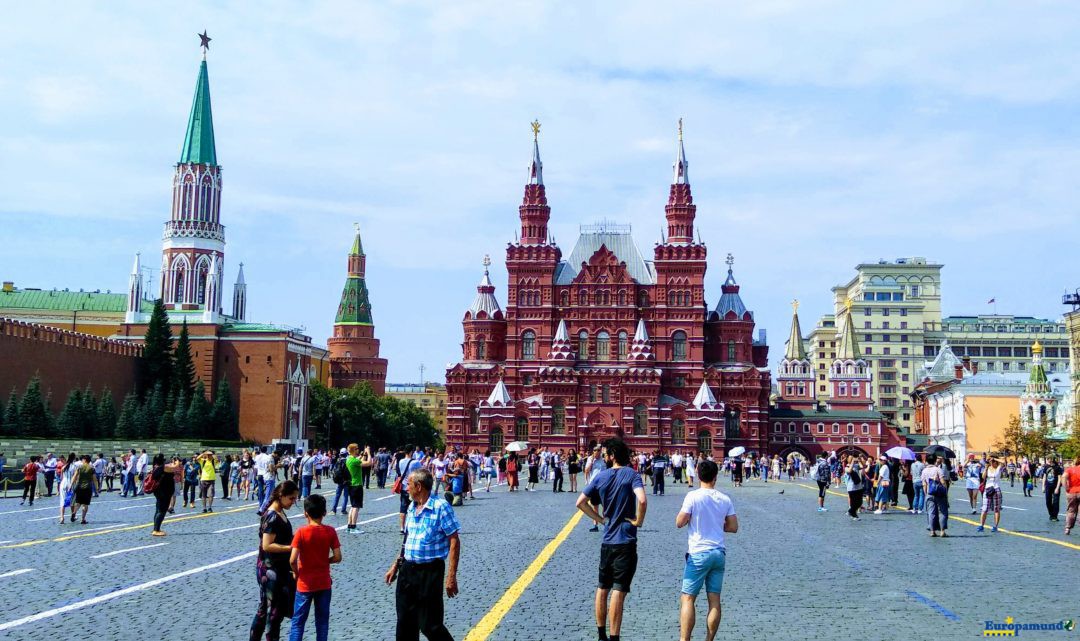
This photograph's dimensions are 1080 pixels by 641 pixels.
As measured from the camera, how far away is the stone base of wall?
171 ft

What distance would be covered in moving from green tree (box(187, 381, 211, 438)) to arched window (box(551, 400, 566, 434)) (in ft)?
88.0

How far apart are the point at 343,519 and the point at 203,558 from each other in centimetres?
778

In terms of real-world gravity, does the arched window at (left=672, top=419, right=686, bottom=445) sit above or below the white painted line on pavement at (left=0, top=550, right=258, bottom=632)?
above

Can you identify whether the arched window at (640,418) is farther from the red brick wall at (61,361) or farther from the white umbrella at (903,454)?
the white umbrella at (903,454)

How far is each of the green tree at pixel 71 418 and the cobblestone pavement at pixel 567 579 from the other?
151ft

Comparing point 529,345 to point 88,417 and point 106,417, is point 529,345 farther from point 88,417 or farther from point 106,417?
point 88,417

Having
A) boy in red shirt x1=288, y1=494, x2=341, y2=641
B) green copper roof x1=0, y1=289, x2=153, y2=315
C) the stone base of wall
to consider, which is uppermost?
green copper roof x1=0, y1=289, x2=153, y2=315

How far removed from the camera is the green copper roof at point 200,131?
10647 centimetres

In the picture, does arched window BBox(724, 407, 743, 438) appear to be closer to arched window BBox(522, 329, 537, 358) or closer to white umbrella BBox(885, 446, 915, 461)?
arched window BBox(522, 329, 537, 358)

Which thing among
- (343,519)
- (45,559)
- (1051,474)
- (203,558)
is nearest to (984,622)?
(203,558)

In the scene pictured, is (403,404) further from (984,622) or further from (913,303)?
(984,622)

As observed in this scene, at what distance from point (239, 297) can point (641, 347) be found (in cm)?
5494

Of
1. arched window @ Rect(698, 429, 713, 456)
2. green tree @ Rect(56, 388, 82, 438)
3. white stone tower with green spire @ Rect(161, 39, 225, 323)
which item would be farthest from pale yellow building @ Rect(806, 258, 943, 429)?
green tree @ Rect(56, 388, 82, 438)

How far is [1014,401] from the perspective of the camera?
101125mm
